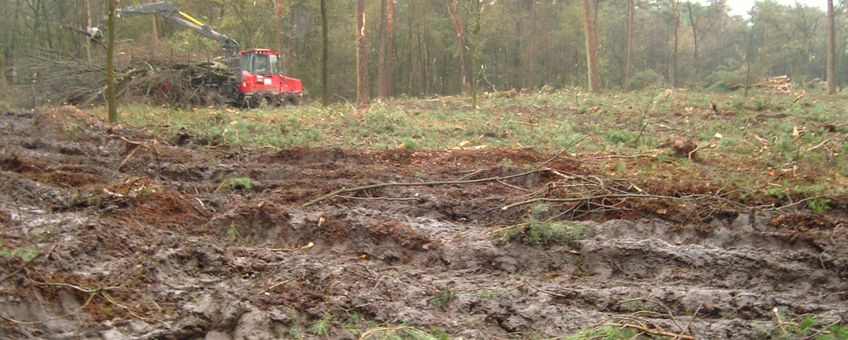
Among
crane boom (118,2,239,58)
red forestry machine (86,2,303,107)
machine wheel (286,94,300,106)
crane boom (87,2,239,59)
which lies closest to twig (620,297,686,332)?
red forestry machine (86,2,303,107)

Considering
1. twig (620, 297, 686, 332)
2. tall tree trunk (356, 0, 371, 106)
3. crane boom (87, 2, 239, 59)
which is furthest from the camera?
crane boom (87, 2, 239, 59)

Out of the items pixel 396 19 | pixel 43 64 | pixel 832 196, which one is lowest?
pixel 832 196

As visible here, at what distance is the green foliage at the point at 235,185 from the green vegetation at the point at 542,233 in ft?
10.7

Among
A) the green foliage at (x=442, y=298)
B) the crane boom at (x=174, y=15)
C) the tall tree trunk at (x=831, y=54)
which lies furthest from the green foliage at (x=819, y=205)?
the tall tree trunk at (x=831, y=54)

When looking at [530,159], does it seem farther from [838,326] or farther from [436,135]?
[838,326]

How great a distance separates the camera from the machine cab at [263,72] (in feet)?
70.2

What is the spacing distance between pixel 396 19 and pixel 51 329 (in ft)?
122

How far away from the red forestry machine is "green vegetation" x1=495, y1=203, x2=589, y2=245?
14663 millimetres

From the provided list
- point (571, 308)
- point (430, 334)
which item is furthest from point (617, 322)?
point (430, 334)

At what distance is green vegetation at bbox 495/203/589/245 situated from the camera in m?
6.04

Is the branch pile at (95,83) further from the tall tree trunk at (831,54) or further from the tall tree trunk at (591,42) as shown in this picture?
the tall tree trunk at (831,54)

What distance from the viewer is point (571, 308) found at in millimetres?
4961

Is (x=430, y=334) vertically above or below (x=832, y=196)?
below

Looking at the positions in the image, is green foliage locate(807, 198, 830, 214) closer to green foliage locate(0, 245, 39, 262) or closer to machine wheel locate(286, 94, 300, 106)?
green foliage locate(0, 245, 39, 262)
